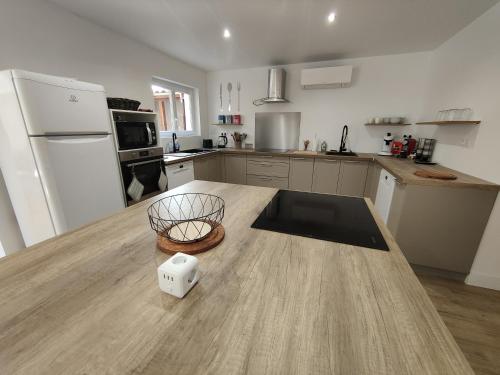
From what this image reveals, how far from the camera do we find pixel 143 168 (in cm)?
218

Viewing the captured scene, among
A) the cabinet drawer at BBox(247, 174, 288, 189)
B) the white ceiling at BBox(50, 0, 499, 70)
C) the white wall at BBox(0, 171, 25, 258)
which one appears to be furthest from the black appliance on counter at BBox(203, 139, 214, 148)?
the white wall at BBox(0, 171, 25, 258)

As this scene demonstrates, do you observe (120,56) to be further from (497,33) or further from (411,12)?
(497,33)

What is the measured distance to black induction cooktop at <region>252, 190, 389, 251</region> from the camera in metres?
0.83

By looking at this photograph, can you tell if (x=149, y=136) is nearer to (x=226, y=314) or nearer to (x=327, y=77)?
(x=226, y=314)

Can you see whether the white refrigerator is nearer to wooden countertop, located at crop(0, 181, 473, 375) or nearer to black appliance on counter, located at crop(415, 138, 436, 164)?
wooden countertop, located at crop(0, 181, 473, 375)

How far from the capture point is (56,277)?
60cm

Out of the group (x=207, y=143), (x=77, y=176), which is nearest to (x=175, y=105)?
(x=207, y=143)

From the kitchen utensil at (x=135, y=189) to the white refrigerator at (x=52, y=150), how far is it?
0.77 ft

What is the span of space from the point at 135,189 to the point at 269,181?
2110 mm

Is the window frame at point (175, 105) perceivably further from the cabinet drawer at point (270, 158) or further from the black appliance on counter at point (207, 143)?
the cabinet drawer at point (270, 158)

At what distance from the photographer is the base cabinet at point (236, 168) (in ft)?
12.0

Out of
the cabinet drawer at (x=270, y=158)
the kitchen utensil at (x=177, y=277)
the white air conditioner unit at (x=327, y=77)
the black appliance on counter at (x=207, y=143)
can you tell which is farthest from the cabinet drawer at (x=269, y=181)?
the kitchen utensil at (x=177, y=277)

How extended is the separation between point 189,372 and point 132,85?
300 cm

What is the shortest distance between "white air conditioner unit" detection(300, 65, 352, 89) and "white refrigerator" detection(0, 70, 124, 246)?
275 centimetres
